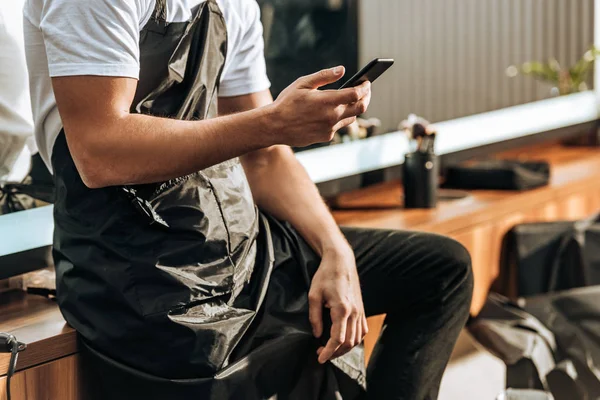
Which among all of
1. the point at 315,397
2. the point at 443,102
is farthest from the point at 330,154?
the point at 315,397

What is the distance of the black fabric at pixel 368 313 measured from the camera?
5.53 feet

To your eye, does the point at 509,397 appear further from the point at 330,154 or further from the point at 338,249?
the point at 330,154

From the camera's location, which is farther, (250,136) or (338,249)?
(338,249)

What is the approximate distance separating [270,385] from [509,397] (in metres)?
0.74

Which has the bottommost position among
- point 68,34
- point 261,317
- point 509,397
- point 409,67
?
point 509,397

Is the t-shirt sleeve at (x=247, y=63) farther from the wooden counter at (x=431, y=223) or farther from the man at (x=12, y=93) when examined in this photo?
the wooden counter at (x=431, y=223)

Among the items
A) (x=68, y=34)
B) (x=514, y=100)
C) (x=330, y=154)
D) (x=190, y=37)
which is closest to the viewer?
(x=68, y=34)

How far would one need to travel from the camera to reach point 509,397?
2.18m

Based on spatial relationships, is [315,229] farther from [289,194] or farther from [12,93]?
[12,93]

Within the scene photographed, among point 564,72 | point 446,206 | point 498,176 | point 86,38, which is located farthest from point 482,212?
point 86,38

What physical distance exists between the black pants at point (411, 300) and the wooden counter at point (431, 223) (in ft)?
1.07

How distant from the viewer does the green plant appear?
3.95 metres

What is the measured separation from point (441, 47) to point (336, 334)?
6.46 feet

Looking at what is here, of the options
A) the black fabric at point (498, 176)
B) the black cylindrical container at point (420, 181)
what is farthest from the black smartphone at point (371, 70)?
the black fabric at point (498, 176)
